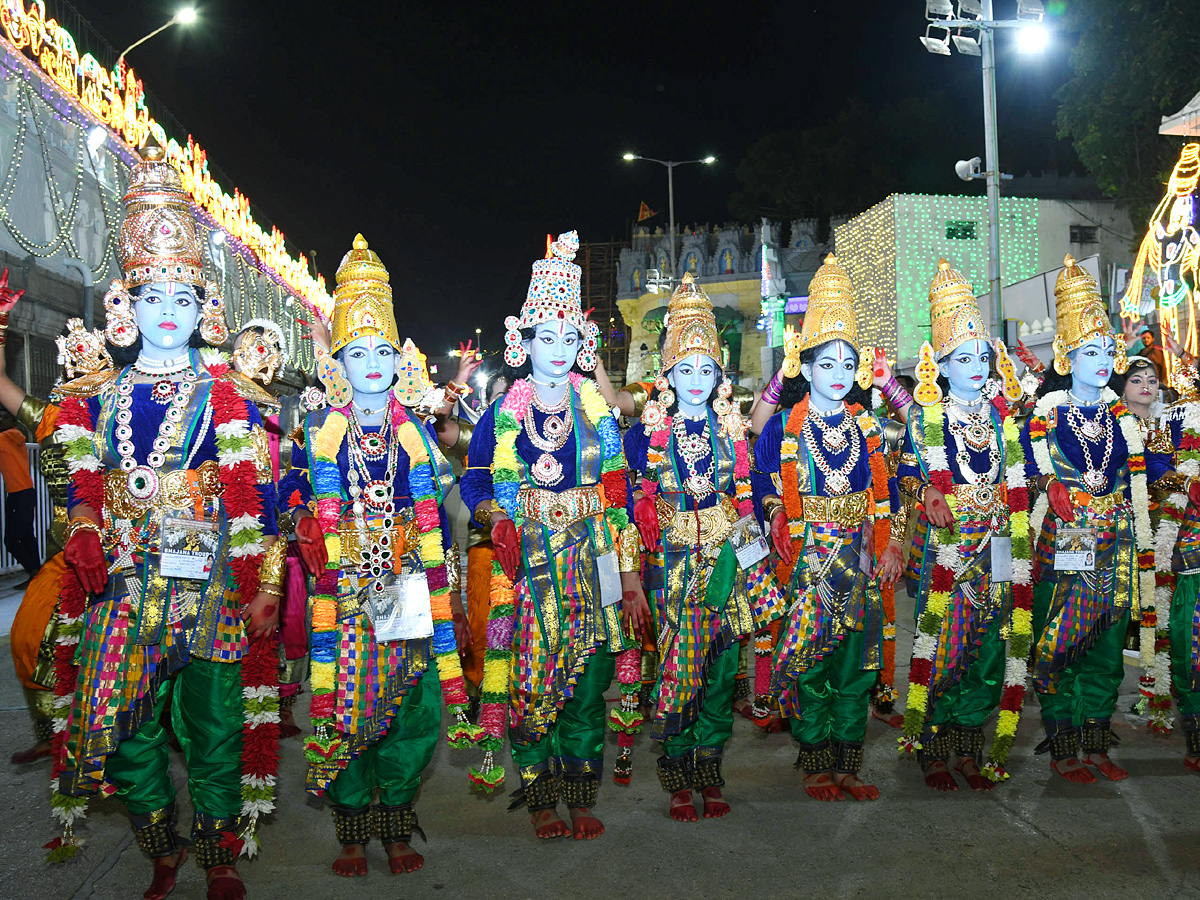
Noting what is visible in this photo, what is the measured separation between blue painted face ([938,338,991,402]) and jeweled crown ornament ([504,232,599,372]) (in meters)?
1.85

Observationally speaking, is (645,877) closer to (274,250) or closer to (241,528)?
(241,528)

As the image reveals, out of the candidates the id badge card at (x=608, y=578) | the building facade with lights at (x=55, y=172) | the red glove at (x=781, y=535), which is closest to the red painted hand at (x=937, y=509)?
the red glove at (x=781, y=535)

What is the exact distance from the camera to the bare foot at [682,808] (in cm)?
409

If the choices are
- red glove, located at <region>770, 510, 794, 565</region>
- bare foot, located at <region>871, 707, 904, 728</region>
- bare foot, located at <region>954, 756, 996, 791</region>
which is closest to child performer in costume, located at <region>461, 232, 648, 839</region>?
red glove, located at <region>770, 510, 794, 565</region>

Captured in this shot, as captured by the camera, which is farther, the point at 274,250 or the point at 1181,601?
the point at 274,250

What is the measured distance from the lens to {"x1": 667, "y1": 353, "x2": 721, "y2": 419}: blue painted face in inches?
175

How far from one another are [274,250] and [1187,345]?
89.8ft

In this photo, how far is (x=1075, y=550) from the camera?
4543 millimetres

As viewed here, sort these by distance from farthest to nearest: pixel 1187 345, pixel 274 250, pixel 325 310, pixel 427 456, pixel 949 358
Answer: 1. pixel 325 310
2. pixel 274 250
3. pixel 1187 345
4. pixel 949 358
5. pixel 427 456

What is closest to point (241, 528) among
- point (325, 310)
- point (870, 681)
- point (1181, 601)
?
point (870, 681)

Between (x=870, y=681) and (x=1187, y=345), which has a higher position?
(x=1187, y=345)

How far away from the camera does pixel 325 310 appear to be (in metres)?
39.9

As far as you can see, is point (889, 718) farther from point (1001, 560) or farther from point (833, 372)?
point (833, 372)

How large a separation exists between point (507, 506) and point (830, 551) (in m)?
1.53
